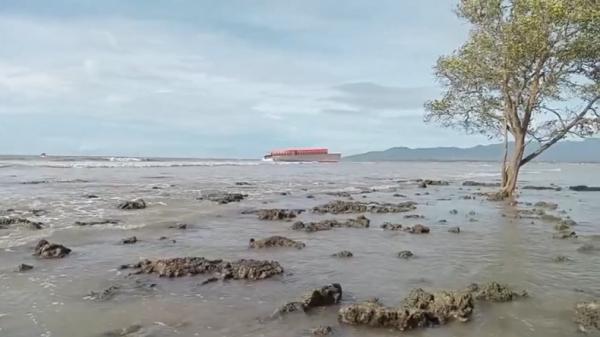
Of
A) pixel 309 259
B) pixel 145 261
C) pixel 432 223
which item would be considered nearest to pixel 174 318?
pixel 145 261

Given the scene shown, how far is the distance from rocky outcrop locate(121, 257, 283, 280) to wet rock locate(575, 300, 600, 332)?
4906 mm

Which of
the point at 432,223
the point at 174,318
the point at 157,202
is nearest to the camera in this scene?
the point at 174,318

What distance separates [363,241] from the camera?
13367mm

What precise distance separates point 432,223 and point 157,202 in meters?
12.5

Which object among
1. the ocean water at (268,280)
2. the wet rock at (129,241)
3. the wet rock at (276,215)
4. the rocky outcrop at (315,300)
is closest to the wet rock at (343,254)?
the ocean water at (268,280)

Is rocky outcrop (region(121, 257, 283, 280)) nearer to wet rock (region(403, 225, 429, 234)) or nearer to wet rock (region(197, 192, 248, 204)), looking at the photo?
wet rock (region(403, 225, 429, 234))

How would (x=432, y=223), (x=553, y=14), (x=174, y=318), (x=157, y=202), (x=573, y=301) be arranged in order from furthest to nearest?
(x=157, y=202) → (x=553, y=14) → (x=432, y=223) → (x=573, y=301) → (x=174, y=318)

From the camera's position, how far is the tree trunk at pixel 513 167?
26.3 m

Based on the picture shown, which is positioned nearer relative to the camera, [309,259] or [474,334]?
[474,334]

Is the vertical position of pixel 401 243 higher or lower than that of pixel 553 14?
lower

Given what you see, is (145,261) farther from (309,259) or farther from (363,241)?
(363,241)

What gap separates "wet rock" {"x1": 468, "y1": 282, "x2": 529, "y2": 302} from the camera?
25.3 feet

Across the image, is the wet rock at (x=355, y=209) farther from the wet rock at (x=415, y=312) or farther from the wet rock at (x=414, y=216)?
the wet rock at (x=415, y=312)

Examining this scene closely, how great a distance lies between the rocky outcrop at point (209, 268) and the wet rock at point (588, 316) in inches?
193
